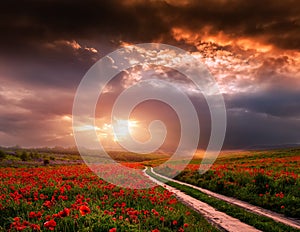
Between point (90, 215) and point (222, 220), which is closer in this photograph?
point (90, 215)

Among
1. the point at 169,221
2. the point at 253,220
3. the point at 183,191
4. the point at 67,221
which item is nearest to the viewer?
the point at 67,221

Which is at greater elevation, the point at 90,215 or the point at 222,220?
the point at 90,215

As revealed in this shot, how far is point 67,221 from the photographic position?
6.11m

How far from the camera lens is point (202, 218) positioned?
1191 centimetres

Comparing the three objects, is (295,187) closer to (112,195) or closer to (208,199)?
(208,199)

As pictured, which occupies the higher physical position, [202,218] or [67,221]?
[67,221]

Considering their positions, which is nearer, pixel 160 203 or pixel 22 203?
pixel 22 203

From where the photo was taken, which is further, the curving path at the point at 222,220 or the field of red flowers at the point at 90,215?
the curving path at the point at 222,220

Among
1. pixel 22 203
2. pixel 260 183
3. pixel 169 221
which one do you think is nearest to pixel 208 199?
pixel 260 183

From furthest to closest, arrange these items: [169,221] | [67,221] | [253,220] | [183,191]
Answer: [183,191]
[253,220]
[169,221]
[67,221]

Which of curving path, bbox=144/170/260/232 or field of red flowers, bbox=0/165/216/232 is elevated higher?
field of red flowers, bbox=0/165/216/232

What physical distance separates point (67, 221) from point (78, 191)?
6429 mm

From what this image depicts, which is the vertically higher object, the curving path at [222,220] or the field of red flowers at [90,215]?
the field of red flowers at [90,215]

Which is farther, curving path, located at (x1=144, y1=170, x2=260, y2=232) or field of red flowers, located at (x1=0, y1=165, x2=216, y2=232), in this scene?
curving path, located at (x1=144, y1=170, x2=260, y2=232)
